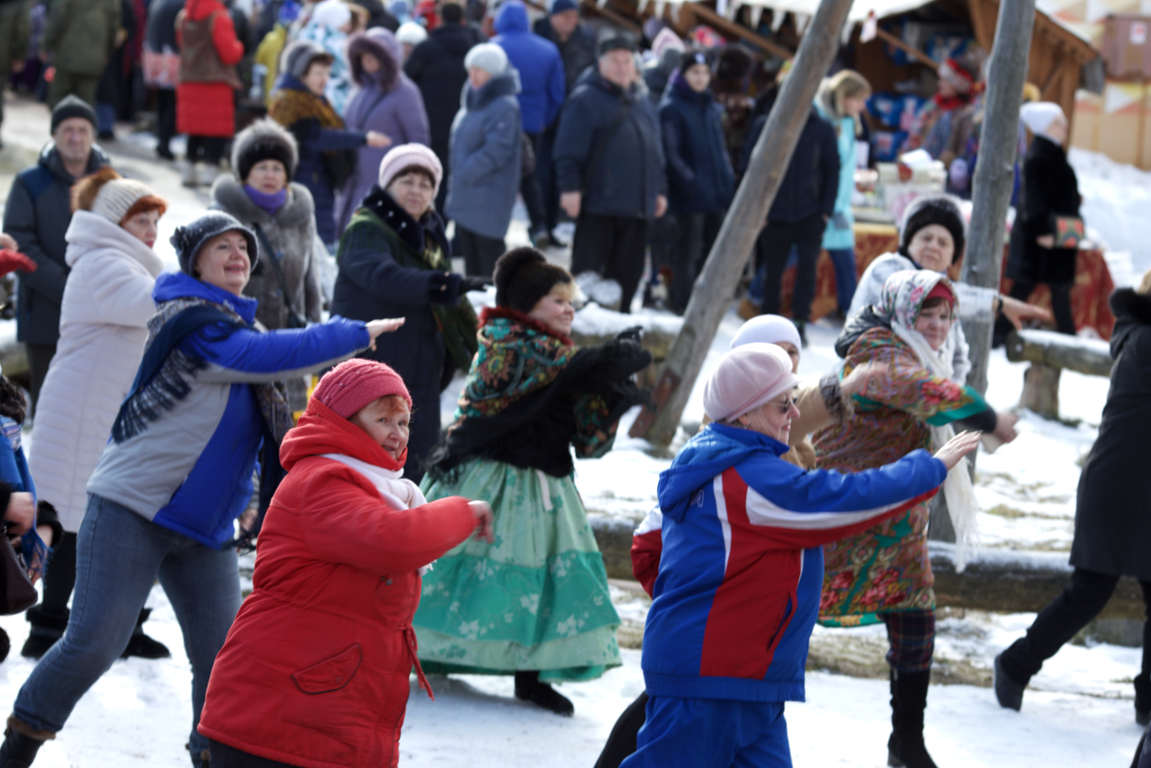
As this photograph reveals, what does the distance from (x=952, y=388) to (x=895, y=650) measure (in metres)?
0.93

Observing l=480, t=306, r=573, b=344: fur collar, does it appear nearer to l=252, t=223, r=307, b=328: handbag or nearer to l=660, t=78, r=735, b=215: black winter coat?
l=252, t=223, r=307, b=328: handbag

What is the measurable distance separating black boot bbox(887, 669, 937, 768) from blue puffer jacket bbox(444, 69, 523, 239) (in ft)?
17.9

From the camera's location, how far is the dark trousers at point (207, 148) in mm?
13094

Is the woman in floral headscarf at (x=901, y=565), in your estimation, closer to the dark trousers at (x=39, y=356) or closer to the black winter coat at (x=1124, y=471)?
the black winter coat at (x=1124, y=471)

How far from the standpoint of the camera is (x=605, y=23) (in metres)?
16.0

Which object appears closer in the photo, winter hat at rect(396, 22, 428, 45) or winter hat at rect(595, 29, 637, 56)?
winter hat at rect(595, 29, 637, 56)

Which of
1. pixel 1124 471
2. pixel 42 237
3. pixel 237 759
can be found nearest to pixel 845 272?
pixel 1124 471

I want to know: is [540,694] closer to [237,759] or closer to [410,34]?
[237,759]

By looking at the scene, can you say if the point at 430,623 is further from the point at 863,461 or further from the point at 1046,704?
the point at 1046,704

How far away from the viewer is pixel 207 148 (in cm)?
1316

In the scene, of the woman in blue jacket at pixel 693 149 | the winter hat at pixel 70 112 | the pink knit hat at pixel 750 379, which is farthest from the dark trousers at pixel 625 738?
the woman in blue jacket at pixel 693 149

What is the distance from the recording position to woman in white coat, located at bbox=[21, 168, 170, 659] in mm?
4535

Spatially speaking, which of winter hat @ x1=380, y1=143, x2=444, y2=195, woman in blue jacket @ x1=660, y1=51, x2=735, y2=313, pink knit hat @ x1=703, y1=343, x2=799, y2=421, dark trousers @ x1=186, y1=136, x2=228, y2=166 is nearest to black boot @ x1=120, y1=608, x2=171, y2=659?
winter hat @ x1=380, y1=143, x2=444, y2=195

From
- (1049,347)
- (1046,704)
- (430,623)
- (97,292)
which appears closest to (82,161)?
(97,292)
